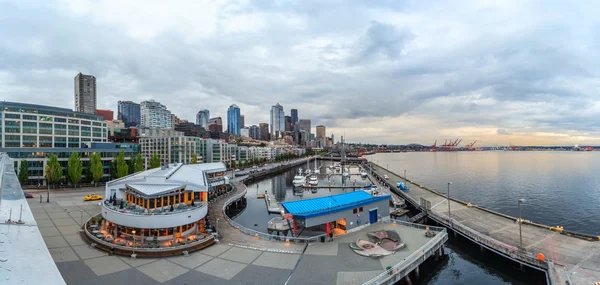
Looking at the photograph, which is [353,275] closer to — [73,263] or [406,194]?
[73,263]

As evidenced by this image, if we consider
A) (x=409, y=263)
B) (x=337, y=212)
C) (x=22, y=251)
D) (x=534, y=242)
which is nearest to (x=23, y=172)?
(x=337, y=212)

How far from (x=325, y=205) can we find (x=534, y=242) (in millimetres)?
19564

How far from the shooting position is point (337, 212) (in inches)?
1062

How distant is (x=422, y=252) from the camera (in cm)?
2236

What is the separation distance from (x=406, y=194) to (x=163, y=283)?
45.1 metres

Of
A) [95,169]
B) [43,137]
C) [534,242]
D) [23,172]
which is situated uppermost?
[43,137]

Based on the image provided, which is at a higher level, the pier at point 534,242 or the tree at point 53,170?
the tree at point 53,170

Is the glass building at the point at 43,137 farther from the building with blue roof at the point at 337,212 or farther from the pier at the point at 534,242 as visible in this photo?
the pier at the point at 534,242

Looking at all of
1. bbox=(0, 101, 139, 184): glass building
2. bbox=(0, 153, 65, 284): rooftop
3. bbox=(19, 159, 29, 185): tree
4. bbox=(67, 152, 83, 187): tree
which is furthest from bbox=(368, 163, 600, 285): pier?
bbox=(0, 101, 139, 184): glass building

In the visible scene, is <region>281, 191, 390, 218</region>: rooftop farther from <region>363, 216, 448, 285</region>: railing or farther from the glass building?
the glass building

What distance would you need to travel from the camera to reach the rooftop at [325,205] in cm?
2620

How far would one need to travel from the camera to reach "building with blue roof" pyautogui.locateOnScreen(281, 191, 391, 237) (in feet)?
85.7

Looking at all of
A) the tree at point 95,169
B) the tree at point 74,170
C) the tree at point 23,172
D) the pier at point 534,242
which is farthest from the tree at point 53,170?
the pier at point 534,242

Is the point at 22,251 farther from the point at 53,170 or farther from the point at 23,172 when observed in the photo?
the point at 23,172
